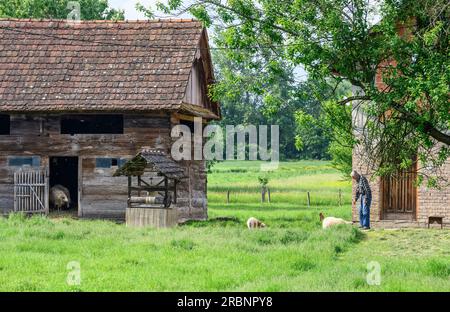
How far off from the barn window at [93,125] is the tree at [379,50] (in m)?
12.4

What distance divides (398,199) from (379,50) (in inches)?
437

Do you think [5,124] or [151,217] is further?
[5,124]

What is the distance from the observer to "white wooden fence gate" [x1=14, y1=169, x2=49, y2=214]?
2503 cm

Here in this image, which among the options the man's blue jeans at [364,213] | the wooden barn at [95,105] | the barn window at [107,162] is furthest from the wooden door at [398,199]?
the barn window at [107,162]

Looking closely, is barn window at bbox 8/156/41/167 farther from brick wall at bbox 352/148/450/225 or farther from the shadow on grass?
brick wall at bbox 352/148/450/225

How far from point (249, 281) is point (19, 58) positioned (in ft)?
56.5

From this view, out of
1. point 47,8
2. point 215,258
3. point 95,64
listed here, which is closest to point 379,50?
point 215,258

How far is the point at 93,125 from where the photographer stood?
1064 inches

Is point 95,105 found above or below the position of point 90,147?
above

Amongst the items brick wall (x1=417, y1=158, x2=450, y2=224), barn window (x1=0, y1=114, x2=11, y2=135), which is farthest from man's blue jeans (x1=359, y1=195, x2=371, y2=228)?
barn window (x1=0, y1=114, x2=11, y2=135)

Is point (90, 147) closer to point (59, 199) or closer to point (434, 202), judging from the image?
point (59, 199)

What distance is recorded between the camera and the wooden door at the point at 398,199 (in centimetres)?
2302

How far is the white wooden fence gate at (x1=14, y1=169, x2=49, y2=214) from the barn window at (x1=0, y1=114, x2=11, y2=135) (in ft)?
5.74
